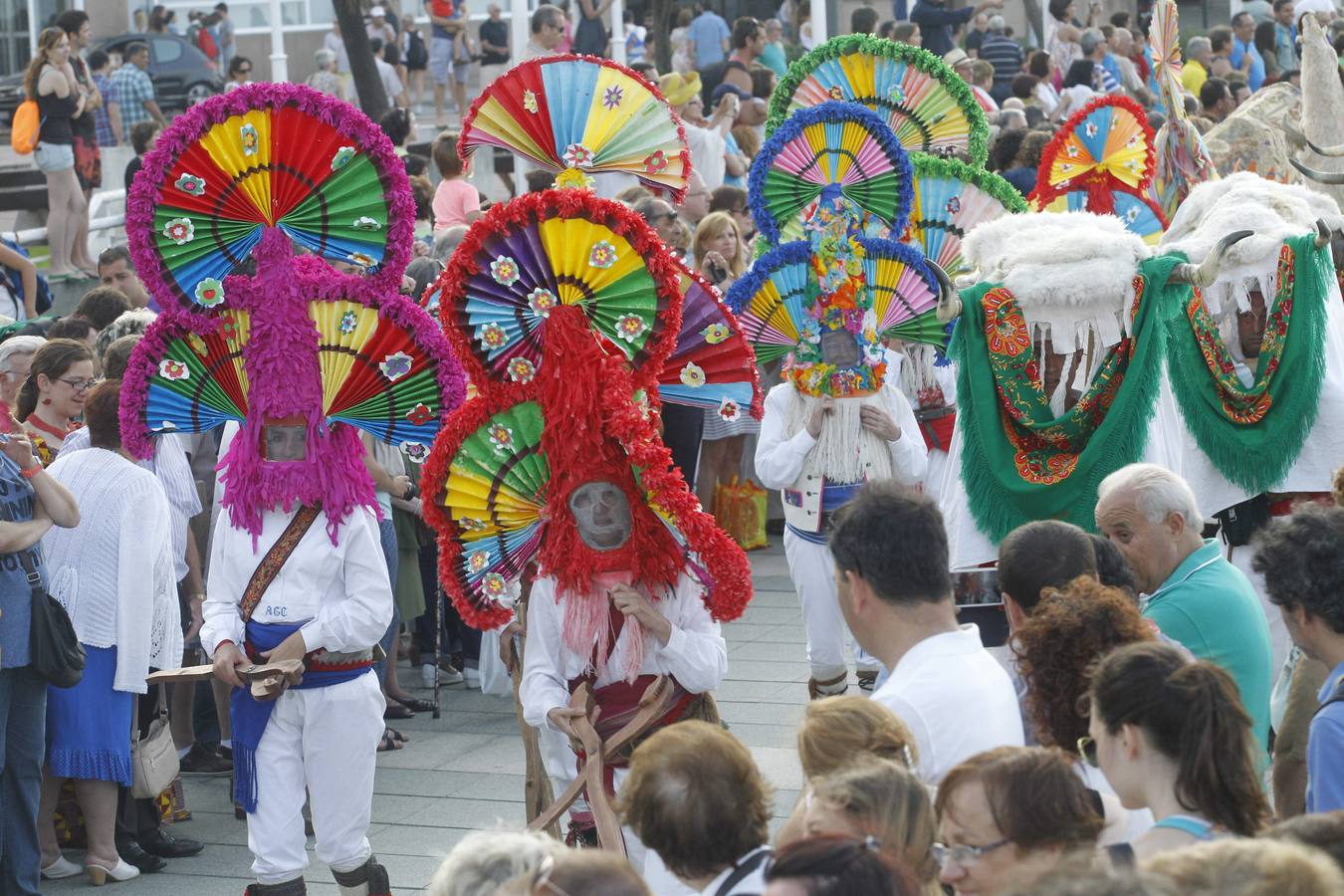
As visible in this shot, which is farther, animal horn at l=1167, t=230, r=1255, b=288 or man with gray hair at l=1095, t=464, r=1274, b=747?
animal horn at l=1167, t=230, r=1255, b=288

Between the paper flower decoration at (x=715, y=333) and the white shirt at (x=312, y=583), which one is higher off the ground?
the paper flower decoration at (x=715, y=333)

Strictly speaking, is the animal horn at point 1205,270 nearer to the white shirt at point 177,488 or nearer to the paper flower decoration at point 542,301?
the paper flower decoration at point 542,301

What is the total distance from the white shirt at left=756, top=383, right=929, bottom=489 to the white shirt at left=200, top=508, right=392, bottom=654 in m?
2.25

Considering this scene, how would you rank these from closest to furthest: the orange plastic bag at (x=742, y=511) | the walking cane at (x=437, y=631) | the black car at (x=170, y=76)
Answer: the walking cane at (x=437, y=631)
the orange plastic bag at (x=742, y=511)
the black car at (x=170, y=76)

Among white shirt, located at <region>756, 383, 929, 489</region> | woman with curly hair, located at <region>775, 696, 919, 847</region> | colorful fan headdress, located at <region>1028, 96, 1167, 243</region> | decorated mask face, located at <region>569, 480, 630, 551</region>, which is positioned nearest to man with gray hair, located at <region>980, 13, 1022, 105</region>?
colorful fan headdress, located at <region>1028, 96, 1167, 243</region>

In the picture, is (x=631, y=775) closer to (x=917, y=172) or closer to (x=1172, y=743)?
(x=1172, y=743)

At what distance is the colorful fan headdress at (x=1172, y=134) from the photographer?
9.84 m

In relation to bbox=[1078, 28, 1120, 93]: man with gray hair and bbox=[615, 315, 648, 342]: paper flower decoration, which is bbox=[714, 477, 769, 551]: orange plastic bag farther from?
bbox=[1078, 28, 1120, 93]: man with gray hair

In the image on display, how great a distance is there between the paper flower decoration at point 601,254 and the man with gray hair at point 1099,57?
13.0m

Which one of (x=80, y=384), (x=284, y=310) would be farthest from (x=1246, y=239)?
(x=80, y=384)

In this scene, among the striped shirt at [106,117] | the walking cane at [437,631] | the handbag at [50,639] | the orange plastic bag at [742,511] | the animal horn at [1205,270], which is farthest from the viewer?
the striped shirt at [106,117]

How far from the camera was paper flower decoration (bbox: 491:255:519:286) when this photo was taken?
5414 millimetres

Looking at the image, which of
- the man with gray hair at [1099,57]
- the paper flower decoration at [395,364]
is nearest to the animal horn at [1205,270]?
the paper flower decoration at [395,364]

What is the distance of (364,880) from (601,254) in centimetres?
226
